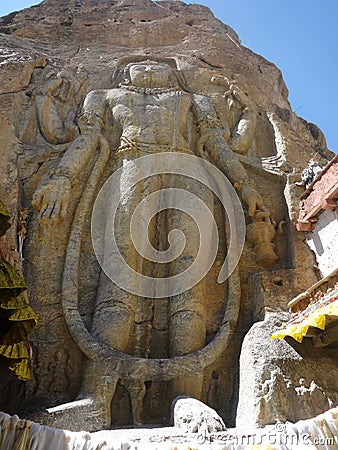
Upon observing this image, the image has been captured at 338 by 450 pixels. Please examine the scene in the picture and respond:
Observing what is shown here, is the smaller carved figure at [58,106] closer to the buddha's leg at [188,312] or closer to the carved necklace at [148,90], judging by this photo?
the carved necklace at [148,90]

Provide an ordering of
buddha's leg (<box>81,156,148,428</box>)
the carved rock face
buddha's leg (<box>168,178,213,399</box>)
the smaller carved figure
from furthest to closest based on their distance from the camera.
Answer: the smaller carved figure → the carved rock face → buddha's leg (<box>168,178,213,399</box>) → buddha's leg (<box>81,156,148,428</box>)

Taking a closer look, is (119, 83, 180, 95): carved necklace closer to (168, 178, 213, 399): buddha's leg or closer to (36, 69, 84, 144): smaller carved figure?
(36, 69, 84, 144): smaller carved figure

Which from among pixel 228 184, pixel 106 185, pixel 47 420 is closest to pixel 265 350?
pixel 47 420

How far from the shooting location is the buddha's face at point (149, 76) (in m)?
9.15

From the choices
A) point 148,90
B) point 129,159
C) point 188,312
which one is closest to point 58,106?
point 148,90

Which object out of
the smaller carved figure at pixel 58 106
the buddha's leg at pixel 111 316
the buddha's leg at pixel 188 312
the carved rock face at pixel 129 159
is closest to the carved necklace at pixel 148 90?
the carved rock face at pixel 129 159

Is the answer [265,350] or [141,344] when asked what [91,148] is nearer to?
[141,344]

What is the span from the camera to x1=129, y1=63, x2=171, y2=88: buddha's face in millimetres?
9148

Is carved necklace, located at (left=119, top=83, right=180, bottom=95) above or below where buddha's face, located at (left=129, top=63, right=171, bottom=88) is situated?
below

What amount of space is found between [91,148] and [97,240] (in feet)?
5.46

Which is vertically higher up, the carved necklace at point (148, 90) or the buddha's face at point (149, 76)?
the buddha's face at point (149, 76)

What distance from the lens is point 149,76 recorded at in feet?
30.2

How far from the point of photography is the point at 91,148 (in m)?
7.96

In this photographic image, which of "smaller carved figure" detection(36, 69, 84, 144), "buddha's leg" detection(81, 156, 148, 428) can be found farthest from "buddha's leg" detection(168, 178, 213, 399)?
"smaller carved figure" detection(36, 69, 84, 144)
